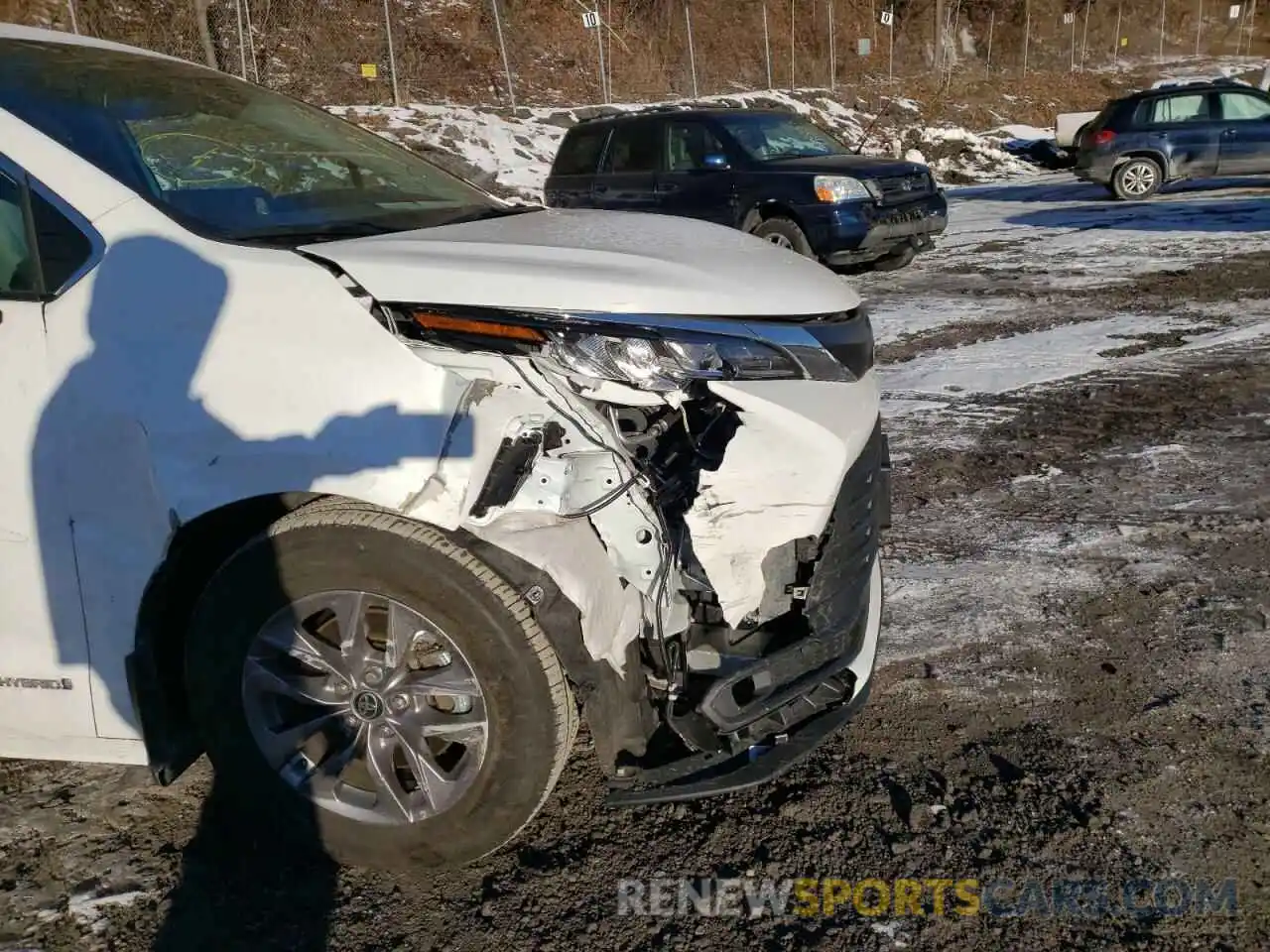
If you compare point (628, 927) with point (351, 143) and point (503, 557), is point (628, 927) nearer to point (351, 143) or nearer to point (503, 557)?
point (503, 557)

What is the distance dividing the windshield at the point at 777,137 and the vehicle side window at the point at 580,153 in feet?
5.02

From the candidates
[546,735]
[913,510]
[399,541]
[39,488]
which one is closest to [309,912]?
[546,735]

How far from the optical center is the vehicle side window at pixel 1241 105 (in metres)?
15.1

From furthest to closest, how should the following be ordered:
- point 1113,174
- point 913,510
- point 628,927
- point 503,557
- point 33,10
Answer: point 33,10 < point 1113,174 < point 913,510 < point 628,927 < point 503,557

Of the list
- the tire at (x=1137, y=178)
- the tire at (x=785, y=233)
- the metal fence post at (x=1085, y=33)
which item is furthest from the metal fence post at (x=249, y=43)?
the metal fence post at (x=1085, y=33)

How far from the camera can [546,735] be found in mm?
2148

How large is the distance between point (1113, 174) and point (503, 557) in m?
16.2

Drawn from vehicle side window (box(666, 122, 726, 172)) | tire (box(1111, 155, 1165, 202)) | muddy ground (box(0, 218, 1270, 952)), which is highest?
vehicle side window (box(666, 122, 726, 172))

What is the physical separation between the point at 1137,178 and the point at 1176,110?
124 centimetres

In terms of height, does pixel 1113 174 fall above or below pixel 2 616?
above

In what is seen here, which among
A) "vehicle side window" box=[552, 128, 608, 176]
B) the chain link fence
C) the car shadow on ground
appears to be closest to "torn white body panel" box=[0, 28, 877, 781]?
"vehicle side window" box=[552, 128, 608, 176]

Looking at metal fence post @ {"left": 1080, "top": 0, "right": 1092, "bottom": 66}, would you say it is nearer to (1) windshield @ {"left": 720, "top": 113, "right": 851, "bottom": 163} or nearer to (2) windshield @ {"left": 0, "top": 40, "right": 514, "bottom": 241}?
(1) windshield @ {"left": 720, "top": 113, "right": 851, "bottom": 163}

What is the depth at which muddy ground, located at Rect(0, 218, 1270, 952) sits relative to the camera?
220 centimetres

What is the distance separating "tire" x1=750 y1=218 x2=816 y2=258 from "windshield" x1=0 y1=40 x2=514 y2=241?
6611mm
